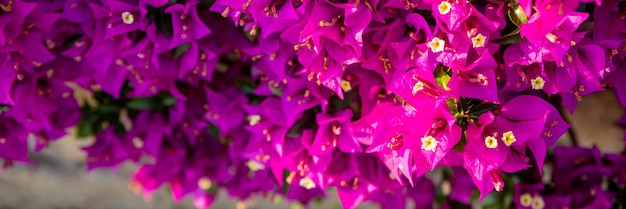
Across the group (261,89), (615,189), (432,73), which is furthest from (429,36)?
(615,189)

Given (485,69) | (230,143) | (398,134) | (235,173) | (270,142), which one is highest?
(485,69)

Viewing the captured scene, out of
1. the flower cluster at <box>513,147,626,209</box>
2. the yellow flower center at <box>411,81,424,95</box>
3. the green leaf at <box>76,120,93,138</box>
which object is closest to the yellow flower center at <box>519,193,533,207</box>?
the flower cluster at <box>513,147,626,209</box>

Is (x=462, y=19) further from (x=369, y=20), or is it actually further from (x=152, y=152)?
(x=152, y=152)

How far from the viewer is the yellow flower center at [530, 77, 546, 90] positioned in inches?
47.9

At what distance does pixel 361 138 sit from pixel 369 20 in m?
0.26

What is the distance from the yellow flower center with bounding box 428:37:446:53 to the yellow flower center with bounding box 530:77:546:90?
165 millimetres

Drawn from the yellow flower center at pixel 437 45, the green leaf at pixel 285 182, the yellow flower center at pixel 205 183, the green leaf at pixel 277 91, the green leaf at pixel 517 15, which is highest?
the green leaf at pixel 517 15

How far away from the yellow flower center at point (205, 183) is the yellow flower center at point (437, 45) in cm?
85

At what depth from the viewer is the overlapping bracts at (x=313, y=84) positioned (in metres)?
1.19

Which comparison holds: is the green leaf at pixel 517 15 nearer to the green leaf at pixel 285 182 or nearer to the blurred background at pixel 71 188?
the green leaf at pixel 285 182

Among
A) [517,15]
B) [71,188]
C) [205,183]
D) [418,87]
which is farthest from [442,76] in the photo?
[71,188]

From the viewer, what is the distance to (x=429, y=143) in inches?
46.2

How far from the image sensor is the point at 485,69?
3.88 feet

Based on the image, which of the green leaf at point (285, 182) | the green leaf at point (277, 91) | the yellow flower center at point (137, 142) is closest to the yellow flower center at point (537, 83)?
the green leaf at point (277, 91)
